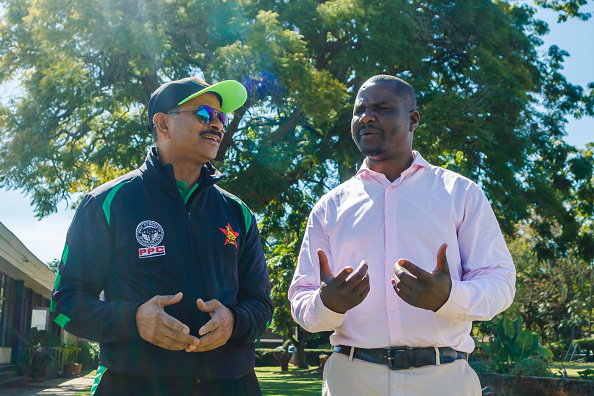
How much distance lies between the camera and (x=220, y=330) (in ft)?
9.08

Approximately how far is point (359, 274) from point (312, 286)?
0.64m

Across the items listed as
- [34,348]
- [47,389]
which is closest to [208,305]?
[47,389]

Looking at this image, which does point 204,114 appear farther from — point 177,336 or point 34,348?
point 34,348

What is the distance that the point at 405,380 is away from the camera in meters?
2.64

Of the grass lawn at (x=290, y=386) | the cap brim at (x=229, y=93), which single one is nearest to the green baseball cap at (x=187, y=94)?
the cap brim at (x=229, y=93)

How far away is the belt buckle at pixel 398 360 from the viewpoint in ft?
8.71

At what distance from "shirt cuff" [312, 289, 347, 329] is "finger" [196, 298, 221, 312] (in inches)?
17.5

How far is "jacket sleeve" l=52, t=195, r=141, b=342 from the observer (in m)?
2.69

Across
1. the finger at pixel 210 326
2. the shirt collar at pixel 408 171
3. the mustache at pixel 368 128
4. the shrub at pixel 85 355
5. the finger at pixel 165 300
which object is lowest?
the shrub at pixel 85 355

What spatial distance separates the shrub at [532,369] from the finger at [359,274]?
37.0 feet

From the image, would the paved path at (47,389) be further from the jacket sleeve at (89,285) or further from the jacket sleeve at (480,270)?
the jacket sleeve at (480,270)

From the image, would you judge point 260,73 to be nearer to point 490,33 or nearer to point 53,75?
point 53,75

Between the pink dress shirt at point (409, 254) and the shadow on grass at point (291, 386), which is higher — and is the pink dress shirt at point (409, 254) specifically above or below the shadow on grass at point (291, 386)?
above

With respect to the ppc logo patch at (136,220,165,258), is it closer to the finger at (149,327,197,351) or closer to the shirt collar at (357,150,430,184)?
the finger at (149,327,197,351)
